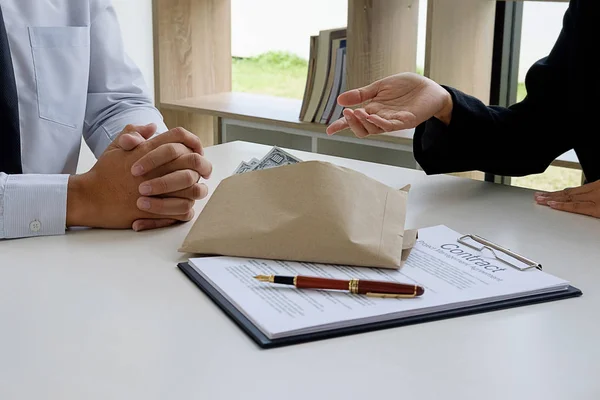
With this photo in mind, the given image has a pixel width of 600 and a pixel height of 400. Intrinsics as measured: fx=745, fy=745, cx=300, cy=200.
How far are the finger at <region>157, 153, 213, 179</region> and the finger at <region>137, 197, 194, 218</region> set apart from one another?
0.05 metres

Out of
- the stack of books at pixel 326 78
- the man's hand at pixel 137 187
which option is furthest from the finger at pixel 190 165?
the stack of books at pixel 326 78

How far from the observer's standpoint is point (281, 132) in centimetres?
286

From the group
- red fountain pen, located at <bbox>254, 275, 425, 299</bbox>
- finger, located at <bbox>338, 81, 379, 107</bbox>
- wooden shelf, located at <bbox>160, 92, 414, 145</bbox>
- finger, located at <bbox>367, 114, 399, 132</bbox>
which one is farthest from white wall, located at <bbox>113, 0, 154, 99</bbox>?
red fountain pen, located at <bbox>254, 275, 425, 299</bbox>

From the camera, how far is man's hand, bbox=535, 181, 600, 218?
3.86ft

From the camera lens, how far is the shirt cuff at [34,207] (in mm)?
1071

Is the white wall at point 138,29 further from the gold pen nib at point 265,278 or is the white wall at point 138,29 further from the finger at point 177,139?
the gold pen nib at point 265,278

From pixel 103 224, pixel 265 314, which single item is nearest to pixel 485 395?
pixel 265 314

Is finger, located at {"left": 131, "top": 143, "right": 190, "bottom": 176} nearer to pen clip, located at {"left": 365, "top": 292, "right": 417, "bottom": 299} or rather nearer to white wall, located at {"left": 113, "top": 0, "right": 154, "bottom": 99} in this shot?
pen clip, located at {"left": 365, "top": 292, "right": 417, "bottom": 299}

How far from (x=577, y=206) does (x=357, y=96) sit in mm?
397

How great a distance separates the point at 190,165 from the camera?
115 centimetres

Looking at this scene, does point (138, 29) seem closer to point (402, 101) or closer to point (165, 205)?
point (402, 101)

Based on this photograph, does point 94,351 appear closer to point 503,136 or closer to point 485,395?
point 485,395

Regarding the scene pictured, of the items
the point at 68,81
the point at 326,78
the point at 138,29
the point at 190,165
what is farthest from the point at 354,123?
the point at 138,29

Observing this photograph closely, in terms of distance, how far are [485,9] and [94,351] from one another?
2.03 meters
